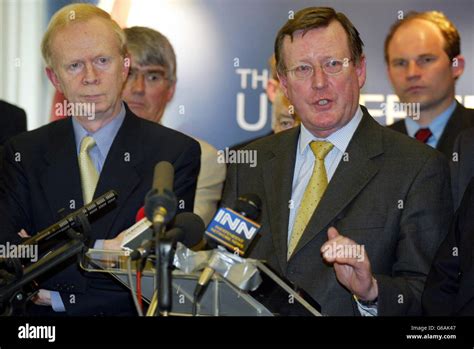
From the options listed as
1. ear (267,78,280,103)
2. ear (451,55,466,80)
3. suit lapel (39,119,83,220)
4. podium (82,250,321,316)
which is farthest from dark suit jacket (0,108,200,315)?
ear (451,55,466,80)

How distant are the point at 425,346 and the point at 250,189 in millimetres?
1172

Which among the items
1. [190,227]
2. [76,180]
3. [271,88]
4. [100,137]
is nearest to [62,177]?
[76,180]

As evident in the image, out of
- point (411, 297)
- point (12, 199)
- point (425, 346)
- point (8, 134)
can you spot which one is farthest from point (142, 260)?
point (8, 134)

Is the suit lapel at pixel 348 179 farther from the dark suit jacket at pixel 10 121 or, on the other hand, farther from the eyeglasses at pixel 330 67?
the dark suit jacket at pixel 10 121

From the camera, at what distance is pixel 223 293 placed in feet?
9.48

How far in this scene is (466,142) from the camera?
3859 mm

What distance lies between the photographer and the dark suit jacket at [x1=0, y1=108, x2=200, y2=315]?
379 cm

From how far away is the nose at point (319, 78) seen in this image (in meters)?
3.84

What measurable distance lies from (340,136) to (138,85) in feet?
5.31

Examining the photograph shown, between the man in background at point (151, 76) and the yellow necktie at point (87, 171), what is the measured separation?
3.39 feet

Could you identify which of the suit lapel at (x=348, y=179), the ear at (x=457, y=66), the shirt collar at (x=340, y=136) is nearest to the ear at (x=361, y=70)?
the shirt collar at (x=340, y=136)

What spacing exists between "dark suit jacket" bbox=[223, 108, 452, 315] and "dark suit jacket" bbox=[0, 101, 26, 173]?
179 centimetres

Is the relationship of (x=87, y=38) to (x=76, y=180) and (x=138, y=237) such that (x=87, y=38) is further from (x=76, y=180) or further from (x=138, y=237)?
(x=138, y=237)

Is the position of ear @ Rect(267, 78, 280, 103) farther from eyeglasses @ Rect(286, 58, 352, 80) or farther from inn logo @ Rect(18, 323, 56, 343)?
inn logo @ Rect(18, 323, 56, 343)
